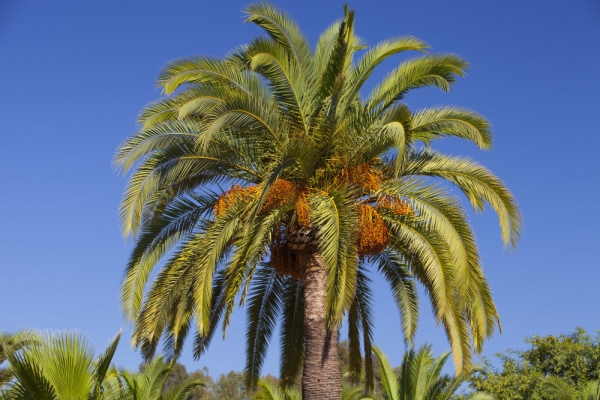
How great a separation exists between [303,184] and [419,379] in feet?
22.9

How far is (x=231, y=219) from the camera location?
41.6ft

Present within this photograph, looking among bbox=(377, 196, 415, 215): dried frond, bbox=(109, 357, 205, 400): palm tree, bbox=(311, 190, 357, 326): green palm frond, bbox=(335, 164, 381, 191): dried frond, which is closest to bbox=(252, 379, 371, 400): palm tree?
bbox=(109, 357, 205, 400): palm tree

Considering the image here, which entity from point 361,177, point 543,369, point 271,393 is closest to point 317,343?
point 361,177

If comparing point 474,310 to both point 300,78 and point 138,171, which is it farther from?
point 138,171

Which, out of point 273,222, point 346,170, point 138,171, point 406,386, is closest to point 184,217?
point 138,171

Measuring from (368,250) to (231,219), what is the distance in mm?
2496

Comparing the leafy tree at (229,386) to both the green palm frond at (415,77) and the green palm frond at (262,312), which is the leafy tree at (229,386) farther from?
the green palm frond at (415,77)

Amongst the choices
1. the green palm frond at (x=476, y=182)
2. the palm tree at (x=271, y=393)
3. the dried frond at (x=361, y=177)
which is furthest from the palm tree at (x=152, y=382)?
the green palm frond at (x=476, y=182)

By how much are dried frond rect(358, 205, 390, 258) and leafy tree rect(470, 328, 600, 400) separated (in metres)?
11.5

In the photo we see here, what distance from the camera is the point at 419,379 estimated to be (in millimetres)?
17734

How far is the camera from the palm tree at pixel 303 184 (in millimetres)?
12430

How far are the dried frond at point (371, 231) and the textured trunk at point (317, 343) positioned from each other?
0.81 meters

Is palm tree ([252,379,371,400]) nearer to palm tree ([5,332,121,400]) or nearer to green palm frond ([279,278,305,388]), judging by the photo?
green palm frond ([279,278,305,388])

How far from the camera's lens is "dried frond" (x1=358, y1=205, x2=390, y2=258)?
41.7ft
